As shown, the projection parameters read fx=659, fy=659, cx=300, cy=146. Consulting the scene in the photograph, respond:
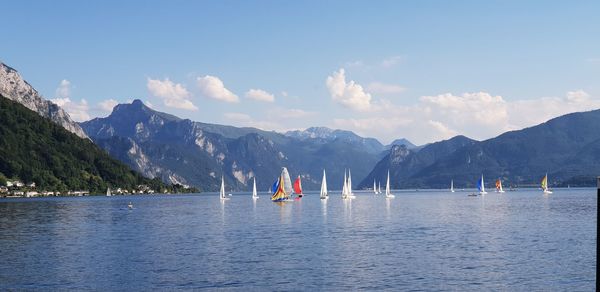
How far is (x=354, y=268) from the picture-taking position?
2559 inches

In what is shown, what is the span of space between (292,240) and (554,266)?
38417mm

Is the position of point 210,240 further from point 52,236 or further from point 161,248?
point 52,236

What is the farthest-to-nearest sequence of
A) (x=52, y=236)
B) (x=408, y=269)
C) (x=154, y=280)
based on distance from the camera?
(x=52, y=236) < (x=408, y=269) < (x=154, y=280)

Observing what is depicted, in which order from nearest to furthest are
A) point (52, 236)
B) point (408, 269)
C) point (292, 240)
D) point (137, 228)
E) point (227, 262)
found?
1. point (408, 269)
2. point (227, 262)
3. point (292, 240)
4. point (52, 236)
5. point (137, 228)

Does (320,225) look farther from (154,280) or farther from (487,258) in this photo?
(154,280)

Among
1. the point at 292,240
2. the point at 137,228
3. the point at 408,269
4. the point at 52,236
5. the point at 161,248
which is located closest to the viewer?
the point at 408,269

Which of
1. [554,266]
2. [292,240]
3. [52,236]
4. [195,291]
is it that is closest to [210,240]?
[292,240]

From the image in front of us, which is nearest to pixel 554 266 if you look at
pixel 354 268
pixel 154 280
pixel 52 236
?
pixel 354 268

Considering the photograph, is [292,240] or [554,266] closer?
[554,266]

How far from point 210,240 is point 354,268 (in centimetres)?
3475

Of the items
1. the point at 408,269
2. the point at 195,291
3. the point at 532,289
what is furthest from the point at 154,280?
the point at 532,289

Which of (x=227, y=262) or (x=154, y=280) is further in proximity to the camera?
(x=227, y=262)

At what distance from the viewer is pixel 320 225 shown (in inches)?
4894

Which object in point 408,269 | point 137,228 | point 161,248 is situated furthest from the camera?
point 137,228
